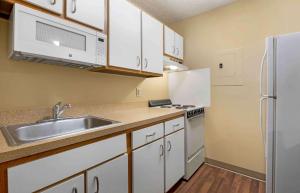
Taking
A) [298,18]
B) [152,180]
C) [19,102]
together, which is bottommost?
[152,180]

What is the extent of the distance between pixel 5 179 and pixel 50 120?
2.15ft

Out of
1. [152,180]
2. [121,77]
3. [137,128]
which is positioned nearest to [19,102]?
[137,128]

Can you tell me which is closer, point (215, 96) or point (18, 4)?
point (18, 4)

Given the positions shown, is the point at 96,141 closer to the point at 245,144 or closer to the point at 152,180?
the point at 152,180

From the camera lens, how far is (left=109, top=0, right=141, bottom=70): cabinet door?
1.49m

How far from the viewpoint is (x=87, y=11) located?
1294 mm

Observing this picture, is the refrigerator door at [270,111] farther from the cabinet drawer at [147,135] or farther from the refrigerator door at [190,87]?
the refrigerator door at [190,87]

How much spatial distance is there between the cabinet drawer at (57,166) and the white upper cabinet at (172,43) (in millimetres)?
1621

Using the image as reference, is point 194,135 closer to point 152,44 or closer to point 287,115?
point 287,115

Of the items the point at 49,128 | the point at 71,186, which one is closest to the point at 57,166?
the point at 71,186

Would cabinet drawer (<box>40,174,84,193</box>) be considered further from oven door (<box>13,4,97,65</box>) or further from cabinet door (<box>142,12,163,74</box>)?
cabinet door (<box>142,12,163,74</box>)

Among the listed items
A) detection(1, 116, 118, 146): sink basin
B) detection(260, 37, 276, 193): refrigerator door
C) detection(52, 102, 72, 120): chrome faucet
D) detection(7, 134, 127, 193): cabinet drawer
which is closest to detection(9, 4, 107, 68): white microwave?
detection(52, 102, 72, 120): chrome faucet

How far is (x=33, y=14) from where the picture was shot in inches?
39.5

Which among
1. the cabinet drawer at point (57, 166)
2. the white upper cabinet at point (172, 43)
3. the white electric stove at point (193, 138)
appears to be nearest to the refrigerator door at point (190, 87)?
Answer: the white electric stove at point (193, 138)
